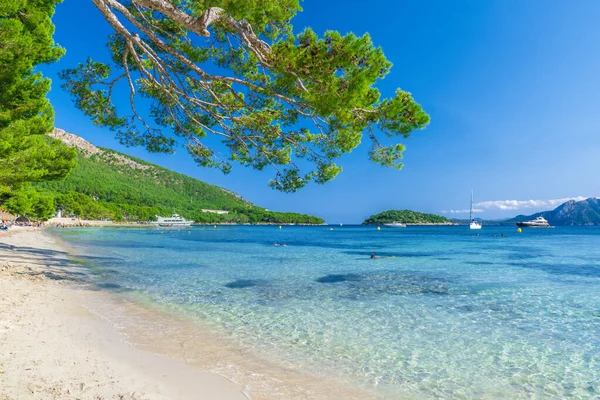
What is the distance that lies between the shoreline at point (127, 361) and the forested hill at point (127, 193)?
373 ft

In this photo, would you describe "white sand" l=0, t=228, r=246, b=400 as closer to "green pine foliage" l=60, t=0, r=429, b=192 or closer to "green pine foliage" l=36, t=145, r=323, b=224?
"green pine foliage" l=60, t=0, r=429, b=192

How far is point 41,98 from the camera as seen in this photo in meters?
12.9

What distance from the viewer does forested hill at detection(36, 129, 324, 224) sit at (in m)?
112

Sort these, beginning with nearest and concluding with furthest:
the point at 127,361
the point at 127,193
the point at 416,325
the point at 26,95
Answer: the point at 127,361
the point at 416,325
the point at 26,95
the point at 127,193

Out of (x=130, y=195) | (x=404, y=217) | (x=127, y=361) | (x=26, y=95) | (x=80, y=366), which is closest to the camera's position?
(x=80, y=366)

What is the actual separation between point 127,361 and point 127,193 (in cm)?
15459

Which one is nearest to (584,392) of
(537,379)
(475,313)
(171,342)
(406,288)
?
(537,379)

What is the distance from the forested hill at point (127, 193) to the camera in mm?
112425

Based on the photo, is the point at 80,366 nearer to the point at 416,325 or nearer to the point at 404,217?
the point at 416,325

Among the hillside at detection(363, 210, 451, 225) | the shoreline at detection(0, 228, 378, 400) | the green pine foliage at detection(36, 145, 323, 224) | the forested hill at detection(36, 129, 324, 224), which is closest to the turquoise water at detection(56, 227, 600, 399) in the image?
the shoreline at detection(0, 228, 378, 400)

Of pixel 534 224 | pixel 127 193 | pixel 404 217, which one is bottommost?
pixel 534 224

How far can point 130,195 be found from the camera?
5684 inches

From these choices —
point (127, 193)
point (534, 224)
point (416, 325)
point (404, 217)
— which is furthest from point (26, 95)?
point (404, 217)

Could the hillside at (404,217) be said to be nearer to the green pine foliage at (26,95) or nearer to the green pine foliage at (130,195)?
the green pine foliage at (130,195)
